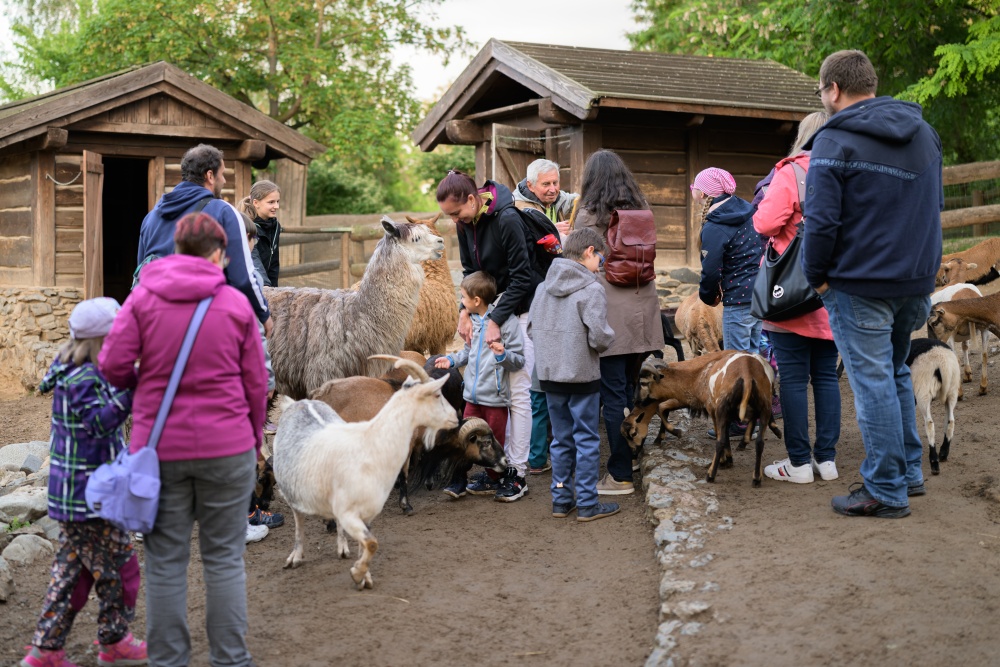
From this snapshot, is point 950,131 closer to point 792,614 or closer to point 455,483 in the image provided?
point 455,483

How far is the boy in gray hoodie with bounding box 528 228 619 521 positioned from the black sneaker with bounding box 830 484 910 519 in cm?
128

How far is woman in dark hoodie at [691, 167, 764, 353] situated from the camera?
6246 mm

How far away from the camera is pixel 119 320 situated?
3.31 meters

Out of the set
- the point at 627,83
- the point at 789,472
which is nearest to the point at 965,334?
the point at 789,472

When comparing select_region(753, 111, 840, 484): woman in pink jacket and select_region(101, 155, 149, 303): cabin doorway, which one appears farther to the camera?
select_region(101, 155, 149, 303): cabin doorway

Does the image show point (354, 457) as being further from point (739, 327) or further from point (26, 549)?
point (739, 327)

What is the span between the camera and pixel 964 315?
7.74 m

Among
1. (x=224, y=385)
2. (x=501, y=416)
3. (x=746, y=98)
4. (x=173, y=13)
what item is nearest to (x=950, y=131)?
(x=746, y=98)

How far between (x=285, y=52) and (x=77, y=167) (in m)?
15.0

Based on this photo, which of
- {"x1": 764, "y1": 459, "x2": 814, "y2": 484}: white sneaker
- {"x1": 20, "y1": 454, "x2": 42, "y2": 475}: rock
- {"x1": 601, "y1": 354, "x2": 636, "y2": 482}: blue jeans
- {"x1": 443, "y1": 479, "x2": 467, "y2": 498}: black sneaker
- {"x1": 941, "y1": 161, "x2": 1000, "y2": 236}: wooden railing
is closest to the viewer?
{"x1": 764, "y1": 459, "x2": 814, "y2": 484}: white sneaker

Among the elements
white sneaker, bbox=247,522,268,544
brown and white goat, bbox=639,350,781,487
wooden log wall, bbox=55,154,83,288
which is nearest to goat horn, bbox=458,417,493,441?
brown and white goat, bbox=639,350,781,487

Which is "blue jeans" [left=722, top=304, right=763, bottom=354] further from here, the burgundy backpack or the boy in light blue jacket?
the boy in light blue jacket

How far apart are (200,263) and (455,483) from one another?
312cm

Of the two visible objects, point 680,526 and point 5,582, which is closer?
point 5,582
